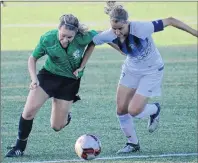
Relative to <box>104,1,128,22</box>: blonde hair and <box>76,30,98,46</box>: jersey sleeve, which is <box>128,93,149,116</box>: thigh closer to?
<box>76,30,98,46</box>: jersey sleeve

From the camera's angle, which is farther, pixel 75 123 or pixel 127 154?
pixel 75 123

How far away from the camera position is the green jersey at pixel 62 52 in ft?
30.5

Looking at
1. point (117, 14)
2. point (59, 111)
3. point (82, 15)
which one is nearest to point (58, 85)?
point (59, 111)

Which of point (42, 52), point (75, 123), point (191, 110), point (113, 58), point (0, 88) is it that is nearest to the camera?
point (42, 52)

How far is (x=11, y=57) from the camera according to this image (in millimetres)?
18953

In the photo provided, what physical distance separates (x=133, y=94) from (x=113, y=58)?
29.5 feet

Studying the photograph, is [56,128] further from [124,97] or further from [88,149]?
[88,149]

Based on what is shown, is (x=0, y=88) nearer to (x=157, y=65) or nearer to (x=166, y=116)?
(x=166, y=116)

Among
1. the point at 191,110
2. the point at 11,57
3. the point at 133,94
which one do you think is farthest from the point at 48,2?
the point at 133,94

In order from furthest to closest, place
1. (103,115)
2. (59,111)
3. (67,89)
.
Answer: (103,115) → (59,111) → (67,89)

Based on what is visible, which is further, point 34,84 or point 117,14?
point 117,14

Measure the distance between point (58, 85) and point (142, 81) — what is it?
3.09 ft

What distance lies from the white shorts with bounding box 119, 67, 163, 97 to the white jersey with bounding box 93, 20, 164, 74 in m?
0.06

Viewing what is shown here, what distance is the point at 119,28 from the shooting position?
9039 millimetres
